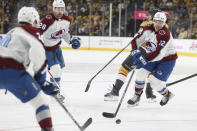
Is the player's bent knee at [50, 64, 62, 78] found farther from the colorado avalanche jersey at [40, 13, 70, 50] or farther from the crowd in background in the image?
the crowd in background

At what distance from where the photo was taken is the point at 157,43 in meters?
4.04

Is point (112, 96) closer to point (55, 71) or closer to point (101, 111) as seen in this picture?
point (101, 111)

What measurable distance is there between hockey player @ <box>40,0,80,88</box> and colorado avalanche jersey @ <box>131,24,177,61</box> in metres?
0.98

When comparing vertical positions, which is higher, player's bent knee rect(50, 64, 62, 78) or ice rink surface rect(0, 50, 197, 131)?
player's bent knee rect(50, 64, 62, 78)

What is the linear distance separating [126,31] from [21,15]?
9.34 metres

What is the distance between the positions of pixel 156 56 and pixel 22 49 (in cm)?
206

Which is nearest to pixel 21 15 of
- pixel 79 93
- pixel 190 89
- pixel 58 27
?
pixel 58 27

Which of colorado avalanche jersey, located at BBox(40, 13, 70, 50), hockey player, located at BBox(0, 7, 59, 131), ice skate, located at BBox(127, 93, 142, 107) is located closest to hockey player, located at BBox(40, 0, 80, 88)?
colorado avalanche jersey, located at BBox(40, 13, 70, 50)

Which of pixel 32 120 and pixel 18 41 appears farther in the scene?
pixel 32 120

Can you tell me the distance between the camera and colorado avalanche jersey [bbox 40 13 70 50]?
4469 mm

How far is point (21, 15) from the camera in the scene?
2537mm

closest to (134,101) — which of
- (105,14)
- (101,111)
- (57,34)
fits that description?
(101,111)

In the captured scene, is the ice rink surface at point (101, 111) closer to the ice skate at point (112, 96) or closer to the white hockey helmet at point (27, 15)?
the ice skate at point (112, 96)

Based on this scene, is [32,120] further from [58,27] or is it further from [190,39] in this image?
[190,39]
